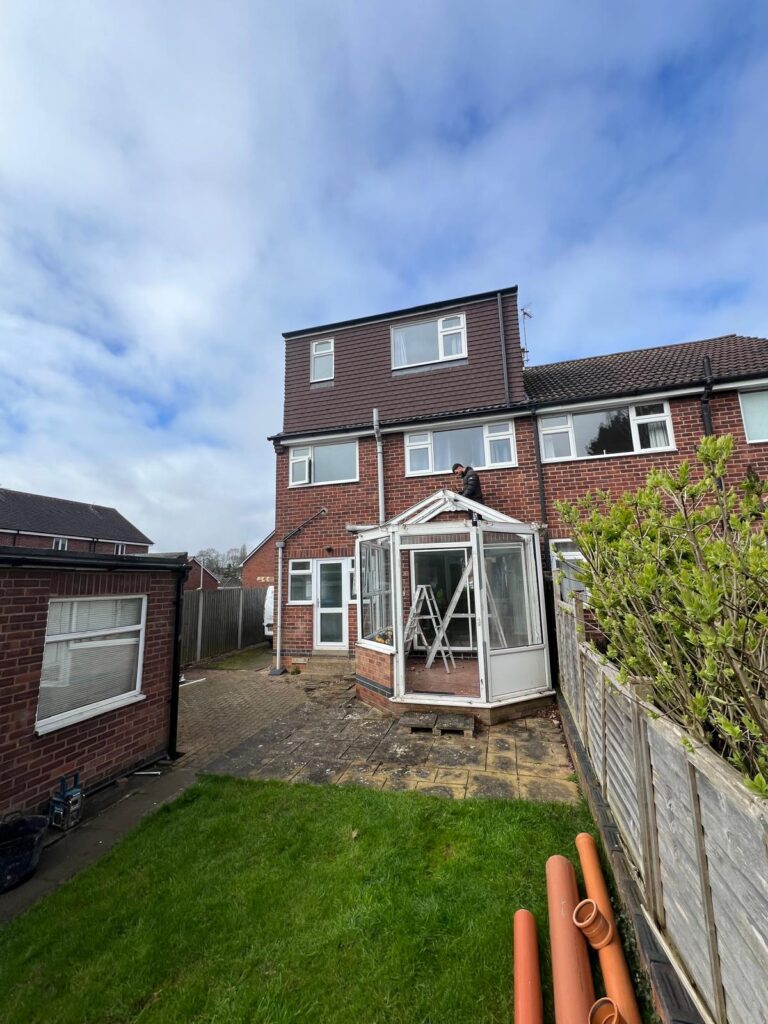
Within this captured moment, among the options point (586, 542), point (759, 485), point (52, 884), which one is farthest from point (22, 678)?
point (759, 485)

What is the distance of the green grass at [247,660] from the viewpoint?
10.9 m

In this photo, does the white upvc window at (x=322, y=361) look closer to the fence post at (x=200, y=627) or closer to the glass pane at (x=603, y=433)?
the glass pane at (x=603, y=433)

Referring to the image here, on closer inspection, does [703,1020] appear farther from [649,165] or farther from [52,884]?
[649,165]

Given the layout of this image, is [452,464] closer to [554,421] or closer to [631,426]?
[554,421]

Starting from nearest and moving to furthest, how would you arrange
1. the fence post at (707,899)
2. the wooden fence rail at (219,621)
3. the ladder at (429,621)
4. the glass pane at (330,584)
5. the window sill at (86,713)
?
1. the fence post at (707,899)
2. the window sill at (86,713)
3. the ladder at (429,621)
4. the glass pane at (330,584)
5. the wooden fence rail at (219,621)

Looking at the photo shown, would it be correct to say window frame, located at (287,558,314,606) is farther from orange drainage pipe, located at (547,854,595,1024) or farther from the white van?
orange drainage pipe, located at (547,854,595,1024)

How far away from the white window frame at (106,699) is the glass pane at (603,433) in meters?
8.55

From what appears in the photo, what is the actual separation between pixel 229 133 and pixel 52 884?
877 cm

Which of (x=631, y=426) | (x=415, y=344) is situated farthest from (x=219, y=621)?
(x=631, y=426)

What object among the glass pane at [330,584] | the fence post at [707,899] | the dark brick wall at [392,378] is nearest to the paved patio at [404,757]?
the fence post at [707,899]

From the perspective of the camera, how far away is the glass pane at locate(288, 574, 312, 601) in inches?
400

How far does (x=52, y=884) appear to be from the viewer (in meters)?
3.05

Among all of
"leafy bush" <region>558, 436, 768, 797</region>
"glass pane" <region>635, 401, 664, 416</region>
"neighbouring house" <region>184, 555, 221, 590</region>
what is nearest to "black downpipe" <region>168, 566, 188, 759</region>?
"leafy bush" <region>558, 436, 768, 797</region>

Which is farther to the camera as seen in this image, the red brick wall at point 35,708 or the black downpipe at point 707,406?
the black downpipe at point 707,406
